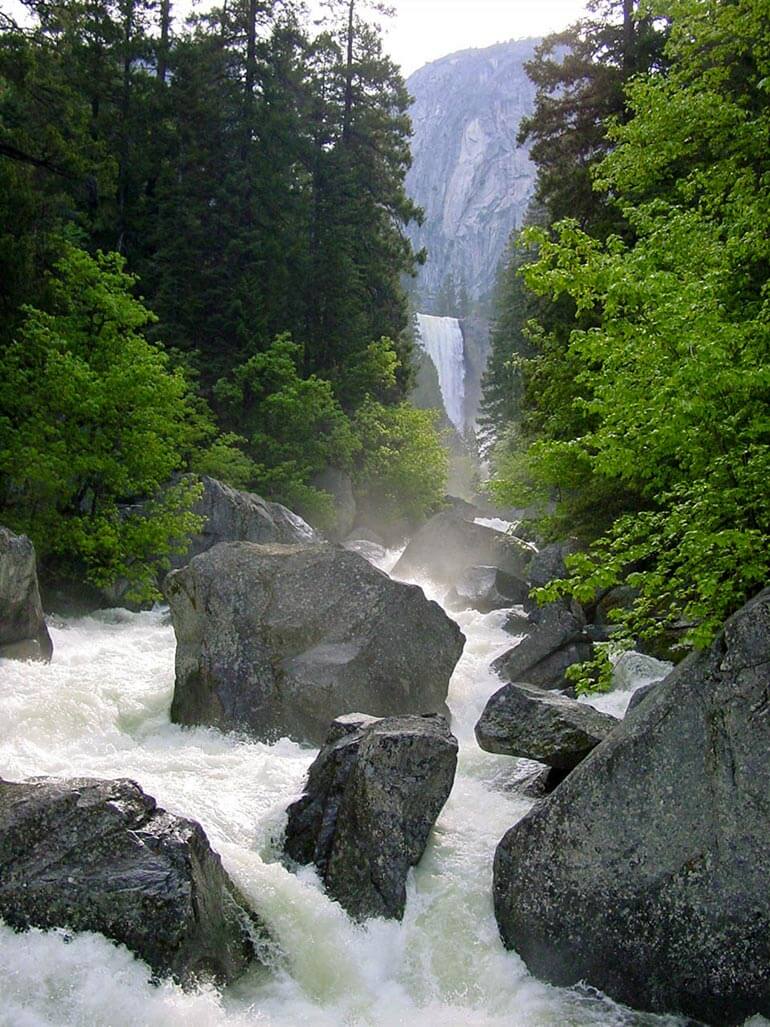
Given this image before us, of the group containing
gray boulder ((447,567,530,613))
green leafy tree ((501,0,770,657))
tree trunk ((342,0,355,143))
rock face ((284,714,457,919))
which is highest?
tree trunk ((342,0,355,143))

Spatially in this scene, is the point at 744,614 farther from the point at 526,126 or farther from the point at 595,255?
the point at 526,126

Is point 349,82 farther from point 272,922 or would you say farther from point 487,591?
point 272,922

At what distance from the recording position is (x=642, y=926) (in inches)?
248

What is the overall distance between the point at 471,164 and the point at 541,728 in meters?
174

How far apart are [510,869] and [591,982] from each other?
3.31 ft

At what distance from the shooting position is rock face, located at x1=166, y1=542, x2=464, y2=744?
35.4 ft

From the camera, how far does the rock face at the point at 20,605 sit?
1234cm

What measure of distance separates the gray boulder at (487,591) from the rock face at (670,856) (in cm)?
1313

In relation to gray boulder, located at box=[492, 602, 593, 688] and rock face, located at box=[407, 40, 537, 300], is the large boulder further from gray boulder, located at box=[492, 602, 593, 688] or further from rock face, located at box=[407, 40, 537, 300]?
rock face, located at box=[407, 40, 537, 300]

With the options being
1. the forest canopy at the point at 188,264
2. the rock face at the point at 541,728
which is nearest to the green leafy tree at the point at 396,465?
the forest canopy at the point at 188,264

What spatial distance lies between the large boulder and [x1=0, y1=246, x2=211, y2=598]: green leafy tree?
8.23 m

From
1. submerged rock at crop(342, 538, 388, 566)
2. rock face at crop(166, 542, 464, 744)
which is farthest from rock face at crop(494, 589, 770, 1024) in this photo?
submerged rock at crop(342, 538, 388, 566)

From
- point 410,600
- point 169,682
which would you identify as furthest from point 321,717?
point 169,682

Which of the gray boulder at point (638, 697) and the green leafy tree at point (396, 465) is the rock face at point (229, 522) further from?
the gray boulder at point (638, 697)
